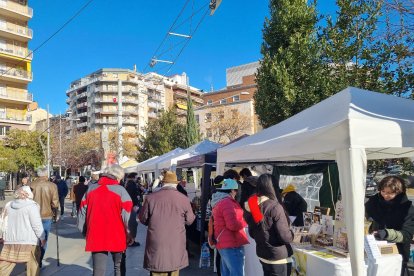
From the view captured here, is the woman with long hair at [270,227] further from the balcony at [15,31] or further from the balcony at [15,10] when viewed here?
the balcony at [15,10]

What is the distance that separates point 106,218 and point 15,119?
48869mm

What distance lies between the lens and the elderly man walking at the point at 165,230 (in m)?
4.30

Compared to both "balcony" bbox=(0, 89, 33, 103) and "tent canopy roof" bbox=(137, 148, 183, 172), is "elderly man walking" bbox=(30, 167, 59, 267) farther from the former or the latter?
"balcony" bbox=(0, 89, 33, 103)

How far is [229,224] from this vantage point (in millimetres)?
4773

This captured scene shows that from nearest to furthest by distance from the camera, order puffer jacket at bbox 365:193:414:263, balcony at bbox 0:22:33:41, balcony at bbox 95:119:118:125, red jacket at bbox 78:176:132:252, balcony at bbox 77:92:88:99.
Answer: puffer jacket at bbox 365:193:414:263, red jacket at bbox 78:176:132:252, balcony at bbox 0:22:33:41, balcony at bbox 95:119:118:125, balcony at bbox 77:92:88:99

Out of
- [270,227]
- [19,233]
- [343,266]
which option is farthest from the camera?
[19,233]

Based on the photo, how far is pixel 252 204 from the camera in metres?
4.14

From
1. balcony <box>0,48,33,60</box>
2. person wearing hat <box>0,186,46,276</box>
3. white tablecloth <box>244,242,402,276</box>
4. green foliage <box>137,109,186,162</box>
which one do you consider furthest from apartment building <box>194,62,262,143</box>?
white tablecloth <box>244,242,402,276</box>

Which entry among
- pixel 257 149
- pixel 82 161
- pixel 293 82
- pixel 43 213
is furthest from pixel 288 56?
pixel 82 161

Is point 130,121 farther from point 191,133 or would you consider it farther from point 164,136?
point 191,133

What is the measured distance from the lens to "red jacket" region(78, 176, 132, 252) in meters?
4.52

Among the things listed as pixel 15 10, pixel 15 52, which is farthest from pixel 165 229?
pixel 15 10

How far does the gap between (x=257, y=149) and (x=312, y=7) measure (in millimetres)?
8178

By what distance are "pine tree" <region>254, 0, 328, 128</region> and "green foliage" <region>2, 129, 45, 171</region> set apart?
3506cm
